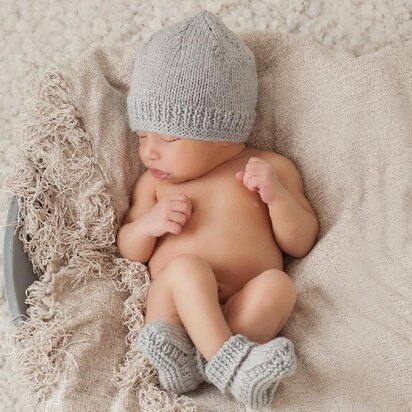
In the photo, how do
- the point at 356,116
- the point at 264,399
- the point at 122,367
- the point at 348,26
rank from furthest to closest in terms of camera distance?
1. the point at 348,26
2. the point at 356,116
3. the point at 122,367
4. the point at 264,399

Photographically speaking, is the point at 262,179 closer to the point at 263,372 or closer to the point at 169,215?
the point at 169,215

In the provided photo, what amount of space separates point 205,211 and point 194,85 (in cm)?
23

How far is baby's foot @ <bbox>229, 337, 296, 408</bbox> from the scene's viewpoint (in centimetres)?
105

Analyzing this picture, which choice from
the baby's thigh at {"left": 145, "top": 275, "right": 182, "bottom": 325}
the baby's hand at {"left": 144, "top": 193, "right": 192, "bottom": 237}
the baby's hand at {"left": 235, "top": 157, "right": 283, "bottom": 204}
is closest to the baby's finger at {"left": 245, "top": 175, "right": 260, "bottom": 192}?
the baby's hand at {"left": 235, "top": 157, "right": 283, "bottom": 204}

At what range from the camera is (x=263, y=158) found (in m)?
1.38

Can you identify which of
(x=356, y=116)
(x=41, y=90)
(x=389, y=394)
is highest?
(x=41, y=90)

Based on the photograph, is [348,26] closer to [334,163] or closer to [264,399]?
[334,163]

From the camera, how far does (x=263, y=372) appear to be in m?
1.06

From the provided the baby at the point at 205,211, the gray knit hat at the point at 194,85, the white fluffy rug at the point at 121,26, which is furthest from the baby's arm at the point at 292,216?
the white fluffy rug at the point at 121,26

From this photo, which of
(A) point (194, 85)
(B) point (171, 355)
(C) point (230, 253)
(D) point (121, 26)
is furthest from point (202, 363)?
(D) point (121, 26)

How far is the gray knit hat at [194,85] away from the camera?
49.1 inches

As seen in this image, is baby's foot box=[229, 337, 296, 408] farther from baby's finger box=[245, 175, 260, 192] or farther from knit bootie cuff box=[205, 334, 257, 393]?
baby's finger box=[245, 175, 260, 192]

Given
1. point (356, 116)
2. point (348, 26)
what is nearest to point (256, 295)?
point (356, 116)

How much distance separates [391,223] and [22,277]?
67 cm
